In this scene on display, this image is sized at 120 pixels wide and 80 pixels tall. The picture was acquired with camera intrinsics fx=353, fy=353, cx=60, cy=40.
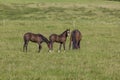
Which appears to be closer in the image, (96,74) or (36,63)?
(96,74)

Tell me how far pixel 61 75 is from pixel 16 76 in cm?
184

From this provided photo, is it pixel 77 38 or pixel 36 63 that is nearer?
pixel 36 63

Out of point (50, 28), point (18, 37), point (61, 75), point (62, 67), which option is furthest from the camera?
point (50, 28)

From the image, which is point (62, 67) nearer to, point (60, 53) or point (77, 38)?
point (60, 53)

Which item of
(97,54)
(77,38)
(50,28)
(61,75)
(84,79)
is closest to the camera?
(84,79)

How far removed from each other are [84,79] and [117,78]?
4.53 ft

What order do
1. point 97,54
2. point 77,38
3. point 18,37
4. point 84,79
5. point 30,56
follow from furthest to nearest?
point 18,37, point 77,38, point 97,54, point 30,56, point 84,79

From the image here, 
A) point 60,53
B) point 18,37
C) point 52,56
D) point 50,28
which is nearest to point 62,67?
point 52,56

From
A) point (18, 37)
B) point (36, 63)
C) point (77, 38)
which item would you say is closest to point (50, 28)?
point (18, 37)

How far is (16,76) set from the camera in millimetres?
13617

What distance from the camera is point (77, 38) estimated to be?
23547mm

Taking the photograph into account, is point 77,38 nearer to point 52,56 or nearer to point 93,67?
point 52,56

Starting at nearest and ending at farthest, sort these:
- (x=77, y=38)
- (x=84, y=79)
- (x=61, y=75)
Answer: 1. (x=84, y=79)
2. (x=61, y=75)
3. (x=77, y=38)

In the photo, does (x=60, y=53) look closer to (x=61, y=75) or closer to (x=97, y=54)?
(x=97, y=54)
